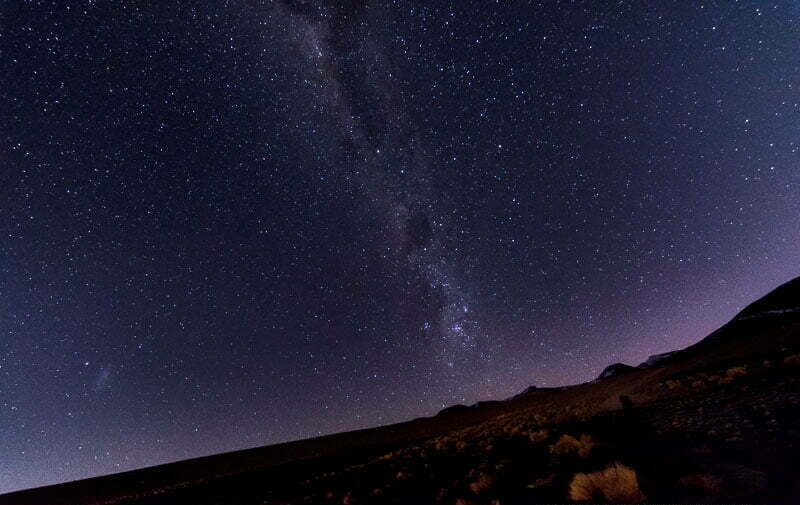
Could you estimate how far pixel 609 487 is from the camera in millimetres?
4125

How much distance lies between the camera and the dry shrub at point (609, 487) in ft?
12.9

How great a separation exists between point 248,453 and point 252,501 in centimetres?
2587

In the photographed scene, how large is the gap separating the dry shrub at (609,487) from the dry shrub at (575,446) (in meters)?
1.88

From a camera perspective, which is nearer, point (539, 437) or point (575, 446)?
Result: point (575, 446)

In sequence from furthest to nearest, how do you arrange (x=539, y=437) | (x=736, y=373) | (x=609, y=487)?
(x=736, y=373)
(x=539, y=437)
(x=609, y=487)

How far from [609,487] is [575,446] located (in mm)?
2802

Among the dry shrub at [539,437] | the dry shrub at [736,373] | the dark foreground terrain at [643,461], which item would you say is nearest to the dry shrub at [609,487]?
the dark foreground terrain at [643,461]

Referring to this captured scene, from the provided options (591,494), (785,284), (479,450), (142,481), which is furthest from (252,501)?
(785,284)

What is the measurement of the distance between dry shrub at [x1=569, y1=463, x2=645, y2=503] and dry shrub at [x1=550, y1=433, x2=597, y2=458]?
6.17ft

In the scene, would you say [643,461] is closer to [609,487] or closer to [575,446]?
[609,487]

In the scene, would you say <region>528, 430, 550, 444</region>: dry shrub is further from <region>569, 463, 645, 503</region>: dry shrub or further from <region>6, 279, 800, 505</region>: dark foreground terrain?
<region>569, 463, 645, 503</region>: dry shrub

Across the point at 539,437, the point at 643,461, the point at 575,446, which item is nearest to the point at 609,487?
the point at 643,461

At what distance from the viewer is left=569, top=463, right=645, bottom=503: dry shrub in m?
3.92

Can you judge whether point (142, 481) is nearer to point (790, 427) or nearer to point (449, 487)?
point (449, 487)
